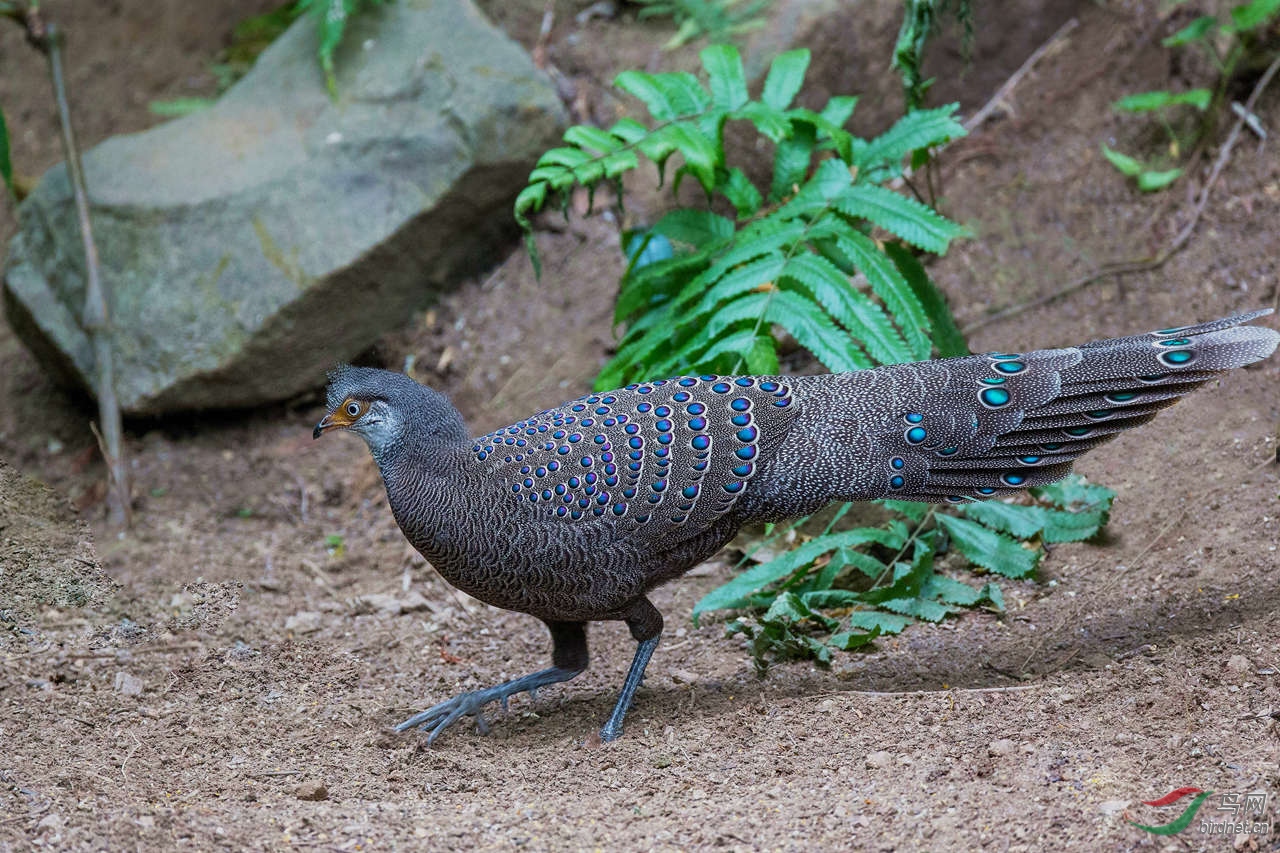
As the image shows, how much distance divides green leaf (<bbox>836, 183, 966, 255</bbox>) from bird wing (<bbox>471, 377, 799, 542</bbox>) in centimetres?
98

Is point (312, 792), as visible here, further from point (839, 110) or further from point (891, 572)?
point (839, 110)

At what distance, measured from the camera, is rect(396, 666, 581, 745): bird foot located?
4.21 m

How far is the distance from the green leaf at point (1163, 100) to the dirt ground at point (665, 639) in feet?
0.98

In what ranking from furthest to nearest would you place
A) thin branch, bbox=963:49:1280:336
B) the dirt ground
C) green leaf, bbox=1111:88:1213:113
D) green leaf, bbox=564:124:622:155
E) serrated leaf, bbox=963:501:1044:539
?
green leaf, bbox=1111:88:1213:113, thin branch, bbox=963:49:1280:336, green leaf, bbox=564:124:622:155, serrated leaf, bbox=963:501:1044:539, the dirt ground

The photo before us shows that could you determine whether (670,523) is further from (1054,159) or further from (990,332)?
(1054,159)

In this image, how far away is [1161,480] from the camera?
4.82m

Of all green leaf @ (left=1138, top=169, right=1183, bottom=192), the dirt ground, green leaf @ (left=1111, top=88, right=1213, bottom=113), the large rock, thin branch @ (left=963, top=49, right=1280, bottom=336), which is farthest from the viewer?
the large rock

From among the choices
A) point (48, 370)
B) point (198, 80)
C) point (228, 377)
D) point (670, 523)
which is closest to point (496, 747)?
point (670, 523)

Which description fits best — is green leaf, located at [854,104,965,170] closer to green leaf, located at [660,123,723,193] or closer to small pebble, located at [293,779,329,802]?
green leaf, located at [660,123,723,193]

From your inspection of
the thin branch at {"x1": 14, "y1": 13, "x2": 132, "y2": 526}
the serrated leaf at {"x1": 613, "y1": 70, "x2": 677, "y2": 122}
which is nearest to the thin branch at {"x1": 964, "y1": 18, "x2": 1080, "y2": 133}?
the serrated leaf at {"x1": 613, "y1": 70, "x2": 677, "y2": 122}

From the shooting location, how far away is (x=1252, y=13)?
5.59 m

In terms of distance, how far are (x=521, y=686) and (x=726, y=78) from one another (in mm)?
2798

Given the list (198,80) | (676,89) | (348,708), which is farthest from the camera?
(198,80)

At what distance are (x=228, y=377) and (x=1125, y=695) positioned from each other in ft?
16.1
